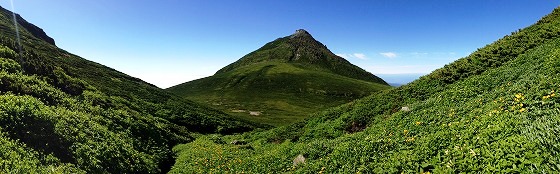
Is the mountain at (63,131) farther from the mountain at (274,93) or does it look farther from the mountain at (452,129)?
the mountain at (274,93)

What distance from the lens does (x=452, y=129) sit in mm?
13023

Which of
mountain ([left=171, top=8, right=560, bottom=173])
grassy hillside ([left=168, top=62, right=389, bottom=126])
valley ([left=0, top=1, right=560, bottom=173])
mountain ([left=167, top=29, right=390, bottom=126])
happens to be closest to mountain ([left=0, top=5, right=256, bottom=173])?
valley ([left=0, top=1, right=560, bottom=173])

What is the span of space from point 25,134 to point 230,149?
1632 centimetres

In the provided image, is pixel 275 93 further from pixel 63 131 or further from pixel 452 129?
pixel 452 129

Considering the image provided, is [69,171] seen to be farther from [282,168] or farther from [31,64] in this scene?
[31,64]

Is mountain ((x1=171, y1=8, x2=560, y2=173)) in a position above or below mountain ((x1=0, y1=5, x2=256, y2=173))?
above

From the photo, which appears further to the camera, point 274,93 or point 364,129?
point 274,93

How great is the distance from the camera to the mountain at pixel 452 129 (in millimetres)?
9312

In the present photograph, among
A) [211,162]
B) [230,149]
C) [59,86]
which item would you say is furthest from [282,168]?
[59,86]

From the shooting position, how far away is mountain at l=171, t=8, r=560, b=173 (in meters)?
9.31

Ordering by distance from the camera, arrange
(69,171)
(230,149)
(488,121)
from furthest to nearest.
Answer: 1. (230,149)
2. (69,171)
3. (488,121)

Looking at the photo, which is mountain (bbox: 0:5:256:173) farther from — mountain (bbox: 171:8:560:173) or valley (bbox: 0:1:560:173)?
mountain (bbox: 171:8:560:173)

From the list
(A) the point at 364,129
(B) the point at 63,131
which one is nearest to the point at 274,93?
(A) the point at 364,129

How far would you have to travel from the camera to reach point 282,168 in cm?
1991
